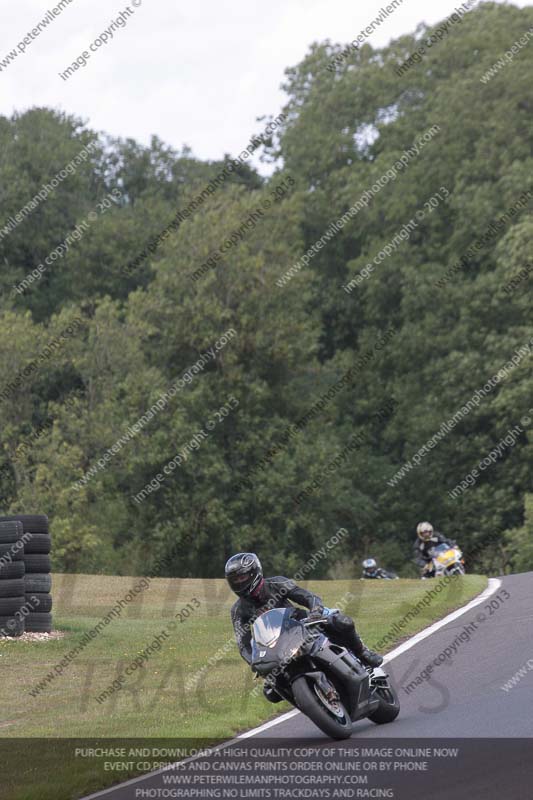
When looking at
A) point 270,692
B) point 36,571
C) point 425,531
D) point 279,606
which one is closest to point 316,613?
point 279,606

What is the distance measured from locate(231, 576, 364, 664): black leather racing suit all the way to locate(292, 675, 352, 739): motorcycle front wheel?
654mm

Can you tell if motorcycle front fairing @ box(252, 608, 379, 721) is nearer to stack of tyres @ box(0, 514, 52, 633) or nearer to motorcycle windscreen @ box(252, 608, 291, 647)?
motorcycle windscreen @ box(252, 608, 291, 647)

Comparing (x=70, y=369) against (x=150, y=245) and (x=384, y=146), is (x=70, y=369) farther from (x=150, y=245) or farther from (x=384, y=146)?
(x=384, y=146)

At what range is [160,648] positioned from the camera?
18219 millimetres

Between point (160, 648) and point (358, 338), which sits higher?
point (358, 338)

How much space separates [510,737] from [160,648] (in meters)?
9.05

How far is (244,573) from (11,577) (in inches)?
319

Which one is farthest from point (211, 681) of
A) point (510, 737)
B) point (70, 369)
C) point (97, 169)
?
point (97, 169)

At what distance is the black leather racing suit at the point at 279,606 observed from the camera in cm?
1087

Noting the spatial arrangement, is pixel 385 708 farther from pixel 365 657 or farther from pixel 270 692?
pixel 270 692

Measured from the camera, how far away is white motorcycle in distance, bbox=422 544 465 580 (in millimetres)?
25141

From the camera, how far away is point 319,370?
48562 millimetres

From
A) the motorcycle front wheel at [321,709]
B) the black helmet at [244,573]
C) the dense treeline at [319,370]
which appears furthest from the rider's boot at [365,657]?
the dense treeline at [319,370]

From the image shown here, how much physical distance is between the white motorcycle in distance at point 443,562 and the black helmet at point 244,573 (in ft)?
48.3
